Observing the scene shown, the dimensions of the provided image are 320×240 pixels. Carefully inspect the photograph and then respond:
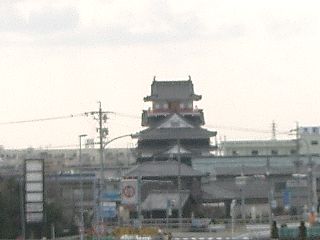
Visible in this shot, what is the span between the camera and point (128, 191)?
60562 millimetres

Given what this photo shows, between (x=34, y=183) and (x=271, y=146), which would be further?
(x=271, y=146)

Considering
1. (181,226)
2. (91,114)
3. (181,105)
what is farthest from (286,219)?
(181,105)

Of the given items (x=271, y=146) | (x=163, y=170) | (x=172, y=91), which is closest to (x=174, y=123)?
(x=172, y=91)

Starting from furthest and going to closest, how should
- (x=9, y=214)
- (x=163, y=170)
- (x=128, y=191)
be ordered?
(x=163, y=170) < (x=128, y=191) < (x=9, y=214)

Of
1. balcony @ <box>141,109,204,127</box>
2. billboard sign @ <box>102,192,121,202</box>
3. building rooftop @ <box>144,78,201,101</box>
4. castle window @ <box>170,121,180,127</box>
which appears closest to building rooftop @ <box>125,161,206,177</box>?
castle window @ <box>170,121,180,127</box>

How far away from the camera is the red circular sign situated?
2366 inches

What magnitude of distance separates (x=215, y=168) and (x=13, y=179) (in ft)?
124

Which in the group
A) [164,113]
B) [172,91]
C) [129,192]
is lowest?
[129,192]

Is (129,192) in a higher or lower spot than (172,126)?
lower

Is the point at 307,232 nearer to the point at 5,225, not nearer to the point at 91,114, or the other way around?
the point at 5,225

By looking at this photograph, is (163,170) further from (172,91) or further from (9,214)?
(9,214)

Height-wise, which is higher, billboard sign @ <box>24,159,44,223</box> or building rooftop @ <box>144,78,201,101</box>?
building rooftop @ <box>144,78,201,101</box>

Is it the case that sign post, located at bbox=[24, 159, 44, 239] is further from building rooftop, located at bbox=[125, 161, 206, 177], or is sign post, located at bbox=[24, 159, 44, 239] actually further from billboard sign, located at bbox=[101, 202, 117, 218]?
building rooftop, located at bbox=[125, 161, 206, 177]

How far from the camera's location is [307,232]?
166 ft
